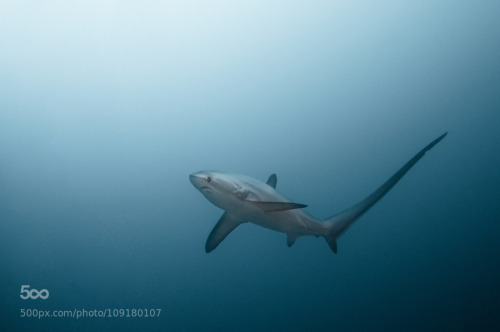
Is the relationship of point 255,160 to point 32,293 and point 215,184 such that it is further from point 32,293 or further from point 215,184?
point 215,184

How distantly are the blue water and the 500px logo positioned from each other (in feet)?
0.41

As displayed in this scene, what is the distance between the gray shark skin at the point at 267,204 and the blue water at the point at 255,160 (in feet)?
20.2

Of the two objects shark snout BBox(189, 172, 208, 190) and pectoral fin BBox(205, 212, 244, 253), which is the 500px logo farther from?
shark snout BBox(189, 172, 208, 190)

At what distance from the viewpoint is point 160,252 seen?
9953 millimetres

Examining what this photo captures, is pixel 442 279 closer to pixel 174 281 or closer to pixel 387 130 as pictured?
pixel 387 130

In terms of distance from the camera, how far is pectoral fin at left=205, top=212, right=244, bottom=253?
11.9 ft

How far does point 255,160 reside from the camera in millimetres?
10977

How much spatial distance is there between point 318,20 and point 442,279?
861 centimetres

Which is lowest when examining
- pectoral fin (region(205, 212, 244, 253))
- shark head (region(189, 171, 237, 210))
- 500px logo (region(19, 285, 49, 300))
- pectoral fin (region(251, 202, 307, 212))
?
500px logo (region(19, 285, 49, 300))

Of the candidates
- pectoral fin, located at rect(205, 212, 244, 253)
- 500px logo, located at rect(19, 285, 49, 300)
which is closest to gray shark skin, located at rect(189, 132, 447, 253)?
pectoral fin, located at rect(205, 212, 244, 253)

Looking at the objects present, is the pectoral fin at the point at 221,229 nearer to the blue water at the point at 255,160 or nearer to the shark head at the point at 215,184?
the shark head at the point at 215,184

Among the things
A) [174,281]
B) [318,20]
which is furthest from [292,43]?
[174,281]

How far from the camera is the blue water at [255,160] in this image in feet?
26.2

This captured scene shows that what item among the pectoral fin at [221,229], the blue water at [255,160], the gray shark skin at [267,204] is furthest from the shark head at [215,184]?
the blue water at [255,160]
